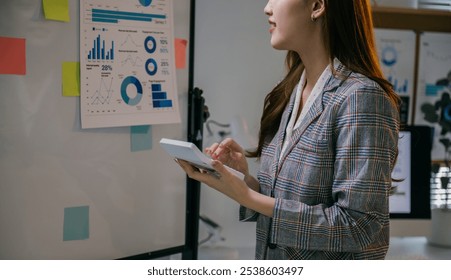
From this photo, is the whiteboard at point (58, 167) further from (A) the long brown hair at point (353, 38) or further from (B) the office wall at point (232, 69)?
(A) the long brown hair at point (353, 38)

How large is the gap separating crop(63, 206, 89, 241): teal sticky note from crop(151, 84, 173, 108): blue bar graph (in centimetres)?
35

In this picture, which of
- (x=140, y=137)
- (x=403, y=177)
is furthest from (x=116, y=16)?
(x=403, y=177)

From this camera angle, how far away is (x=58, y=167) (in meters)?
1.47

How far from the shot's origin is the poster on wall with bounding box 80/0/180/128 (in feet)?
4.93

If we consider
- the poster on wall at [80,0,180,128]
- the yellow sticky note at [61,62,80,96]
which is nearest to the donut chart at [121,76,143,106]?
the poster on wall at [80,0,180,128]

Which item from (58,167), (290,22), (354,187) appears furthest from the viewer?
(58,167)

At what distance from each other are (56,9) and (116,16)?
0.17 metres

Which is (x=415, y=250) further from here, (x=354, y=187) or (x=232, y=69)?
(x=354, y=187)

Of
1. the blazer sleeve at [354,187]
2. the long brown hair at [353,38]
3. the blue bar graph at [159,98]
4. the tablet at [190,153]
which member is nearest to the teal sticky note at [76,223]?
the blue bar graph at [159,98]

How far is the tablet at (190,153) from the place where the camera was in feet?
3.08

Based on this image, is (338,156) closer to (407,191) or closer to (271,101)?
(271,101)

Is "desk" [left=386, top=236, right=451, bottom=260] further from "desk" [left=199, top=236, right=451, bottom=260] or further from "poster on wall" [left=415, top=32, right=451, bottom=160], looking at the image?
"poster on wall" [left=415, top=32, right=451, bottom=160]

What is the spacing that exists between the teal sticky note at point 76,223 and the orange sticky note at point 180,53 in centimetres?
48
